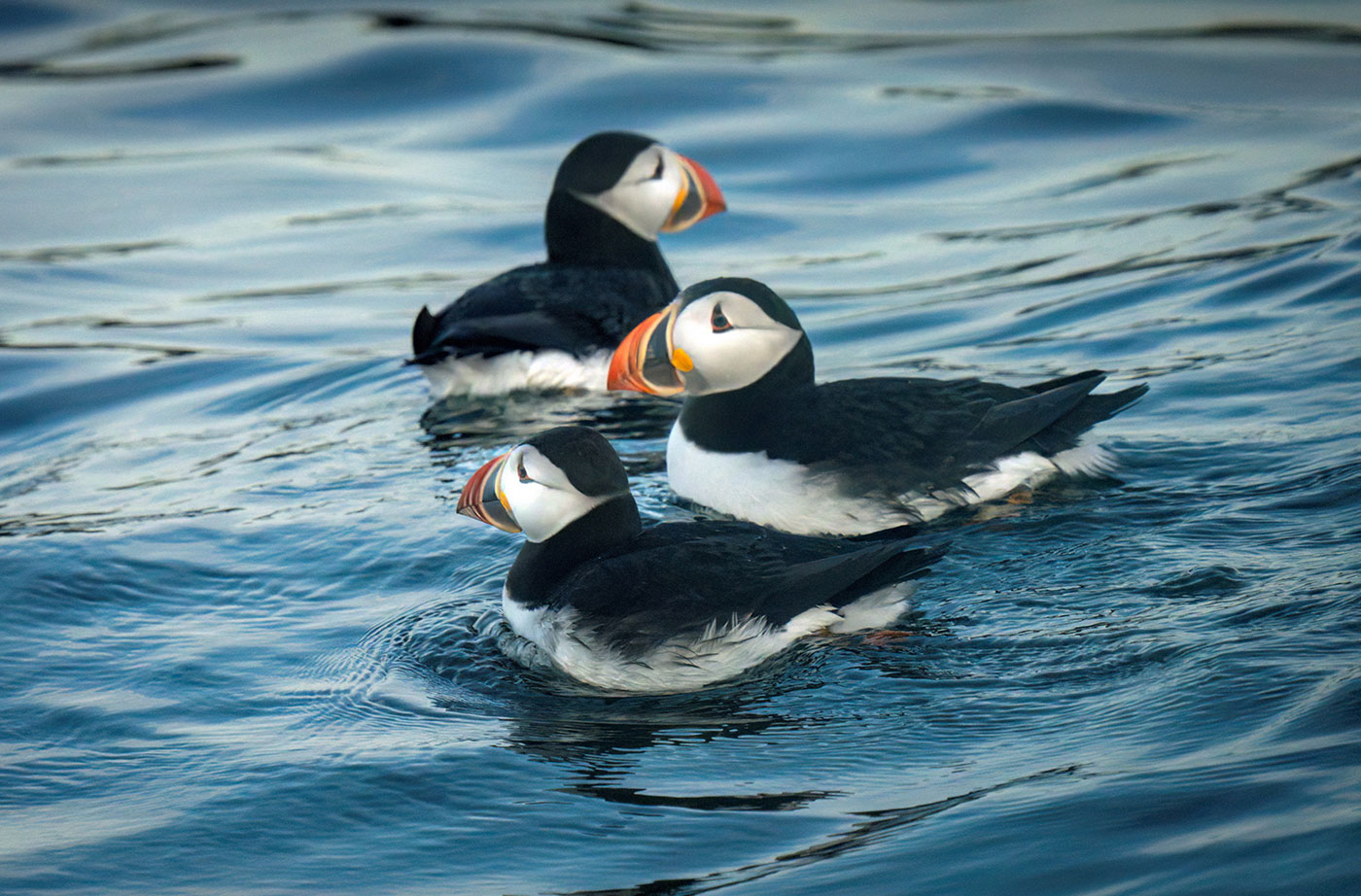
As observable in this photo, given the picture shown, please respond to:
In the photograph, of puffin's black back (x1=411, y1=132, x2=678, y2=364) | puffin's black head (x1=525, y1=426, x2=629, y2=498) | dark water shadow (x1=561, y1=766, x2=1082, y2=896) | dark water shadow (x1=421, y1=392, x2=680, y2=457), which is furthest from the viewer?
puffin's black back (x1=411, y1=132, x2=678, y2=364)

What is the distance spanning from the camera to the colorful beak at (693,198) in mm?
7793

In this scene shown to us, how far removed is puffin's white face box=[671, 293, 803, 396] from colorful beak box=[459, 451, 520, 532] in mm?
1049

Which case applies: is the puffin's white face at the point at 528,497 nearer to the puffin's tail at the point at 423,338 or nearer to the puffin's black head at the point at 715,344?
the puffin's black head at the point at 715,344

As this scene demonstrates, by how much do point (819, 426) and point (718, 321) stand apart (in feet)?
1.56

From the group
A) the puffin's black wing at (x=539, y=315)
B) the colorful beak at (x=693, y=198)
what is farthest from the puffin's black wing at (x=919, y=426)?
the colorful beak at (x=693, y=198)

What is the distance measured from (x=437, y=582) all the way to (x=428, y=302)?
171 inches

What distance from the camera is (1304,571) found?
4453mm

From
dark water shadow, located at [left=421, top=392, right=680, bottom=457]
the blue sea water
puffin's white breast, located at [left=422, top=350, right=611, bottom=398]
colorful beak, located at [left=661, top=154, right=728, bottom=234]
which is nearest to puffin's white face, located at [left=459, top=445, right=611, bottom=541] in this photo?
the blue sea water

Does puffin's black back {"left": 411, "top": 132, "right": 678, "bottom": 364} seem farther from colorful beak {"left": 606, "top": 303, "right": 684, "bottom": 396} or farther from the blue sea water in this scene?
colorful beak {"left": 606, "top": 303, "right": 684, "bottom": 396}

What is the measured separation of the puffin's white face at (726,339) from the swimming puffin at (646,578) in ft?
3.23

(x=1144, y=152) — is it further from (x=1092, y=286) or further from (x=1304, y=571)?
(x=1304, y=571)

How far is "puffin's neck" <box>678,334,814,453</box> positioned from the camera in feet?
17.9

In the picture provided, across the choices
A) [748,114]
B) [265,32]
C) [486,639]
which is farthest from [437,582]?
[265,32]

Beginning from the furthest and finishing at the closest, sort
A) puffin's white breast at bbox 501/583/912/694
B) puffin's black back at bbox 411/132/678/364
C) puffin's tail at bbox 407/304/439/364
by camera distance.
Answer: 1. puffin's black back at bbox 411/132/678/364
2. puffin's tail at bbox 407/304/439/364
3. puffin's white breast at bbox 501/583/912/694
